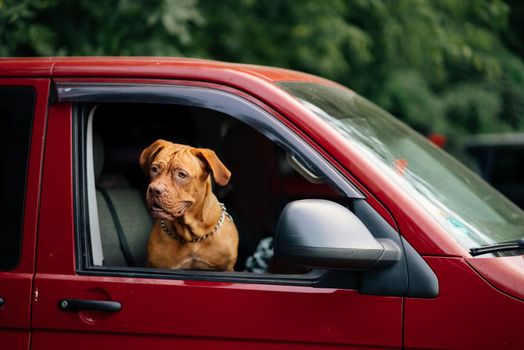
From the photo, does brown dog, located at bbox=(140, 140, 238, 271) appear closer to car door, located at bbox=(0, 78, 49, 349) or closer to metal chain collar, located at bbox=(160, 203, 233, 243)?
metal chain collar, located at bbox=(160, 203, 233, 243)

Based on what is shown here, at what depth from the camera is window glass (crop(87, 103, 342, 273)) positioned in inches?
135

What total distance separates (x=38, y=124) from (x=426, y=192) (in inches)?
54.6

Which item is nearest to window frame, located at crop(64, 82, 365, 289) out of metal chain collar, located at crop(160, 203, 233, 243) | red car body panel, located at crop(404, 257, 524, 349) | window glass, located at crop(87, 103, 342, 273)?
red car body panel, located at crop(404, 257, 524, 349)

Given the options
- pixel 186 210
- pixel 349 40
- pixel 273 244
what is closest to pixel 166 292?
pixel 273 244

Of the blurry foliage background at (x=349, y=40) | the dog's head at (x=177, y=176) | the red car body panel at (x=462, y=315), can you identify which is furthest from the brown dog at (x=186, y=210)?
the blurry foliage background at (x=349, y=40)

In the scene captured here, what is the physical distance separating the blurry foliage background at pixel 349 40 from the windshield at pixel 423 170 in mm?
2839

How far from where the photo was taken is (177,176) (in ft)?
9.59

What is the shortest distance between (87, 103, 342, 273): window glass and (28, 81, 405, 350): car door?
0.61 metres

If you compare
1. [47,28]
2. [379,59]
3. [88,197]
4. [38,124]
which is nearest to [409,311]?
[88,197]

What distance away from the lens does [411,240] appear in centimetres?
235

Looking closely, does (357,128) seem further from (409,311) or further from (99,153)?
(99,153)

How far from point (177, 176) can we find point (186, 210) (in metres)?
0.15

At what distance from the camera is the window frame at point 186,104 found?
8.05 ft

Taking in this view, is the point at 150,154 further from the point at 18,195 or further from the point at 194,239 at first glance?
the point at 18,195
